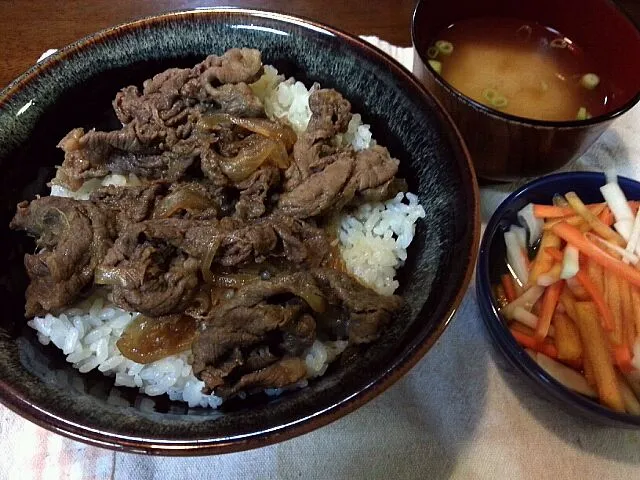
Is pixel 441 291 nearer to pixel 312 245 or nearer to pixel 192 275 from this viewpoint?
pixel 312 245

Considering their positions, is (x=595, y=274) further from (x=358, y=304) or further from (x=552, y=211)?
(x=358, y=304)

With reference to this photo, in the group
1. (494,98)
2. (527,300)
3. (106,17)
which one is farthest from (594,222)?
(106,17)

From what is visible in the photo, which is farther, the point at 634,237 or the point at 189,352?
the point at 634,237

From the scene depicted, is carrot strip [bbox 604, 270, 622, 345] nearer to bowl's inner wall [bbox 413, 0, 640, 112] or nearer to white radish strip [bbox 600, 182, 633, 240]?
white radish strip [bbox 600, 182, 633, 240]

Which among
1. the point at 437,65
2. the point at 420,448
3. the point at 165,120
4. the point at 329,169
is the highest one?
the point at 165,120

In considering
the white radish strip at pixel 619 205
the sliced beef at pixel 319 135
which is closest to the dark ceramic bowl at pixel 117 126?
the sliced beef at pixel 319 135

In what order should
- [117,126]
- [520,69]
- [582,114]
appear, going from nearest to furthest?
[117,126]
[582,114]
[520,69]

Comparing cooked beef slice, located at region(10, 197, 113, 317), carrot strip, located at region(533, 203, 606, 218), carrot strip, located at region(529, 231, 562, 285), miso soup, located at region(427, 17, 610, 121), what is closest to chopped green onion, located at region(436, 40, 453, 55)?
miso soup, located at region(427, 17, 610, 121)
